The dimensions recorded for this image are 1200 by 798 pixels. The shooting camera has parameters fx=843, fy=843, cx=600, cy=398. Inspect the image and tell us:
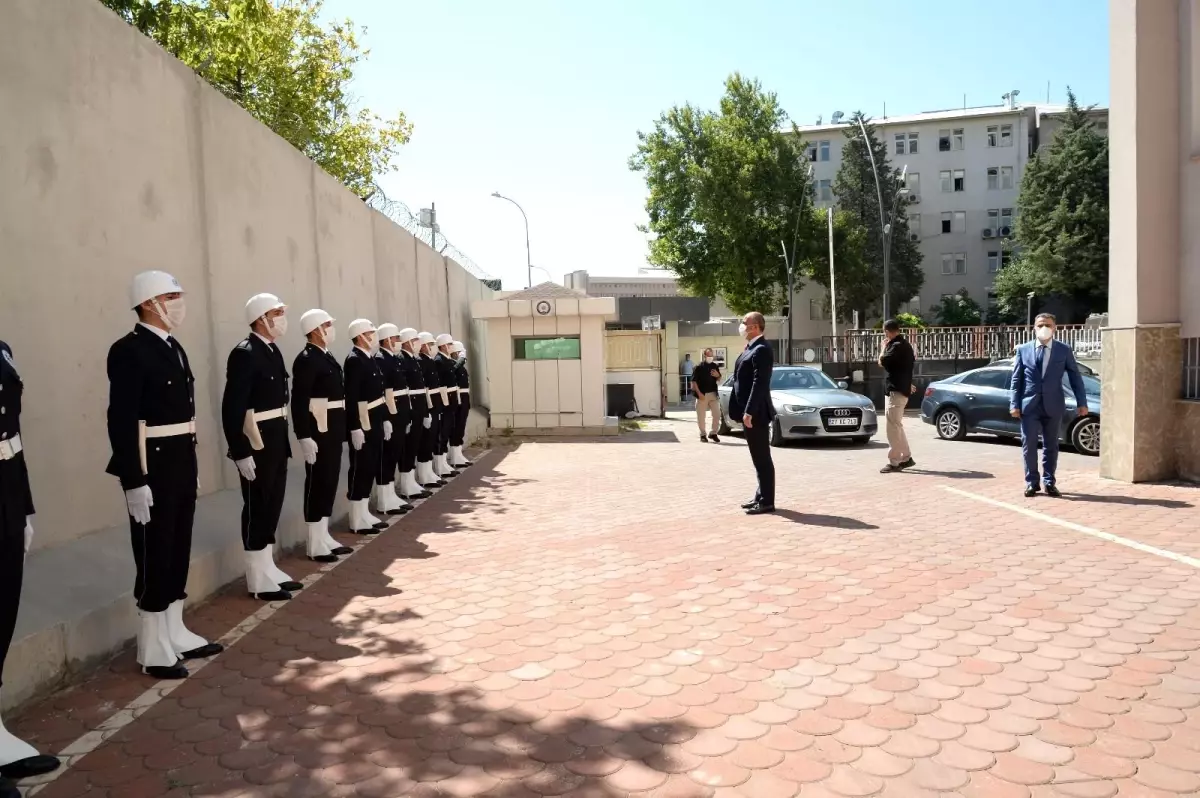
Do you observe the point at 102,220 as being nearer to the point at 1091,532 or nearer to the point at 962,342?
the point at 1091,532

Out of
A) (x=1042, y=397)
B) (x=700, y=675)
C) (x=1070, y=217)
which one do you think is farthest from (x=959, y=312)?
(x=700, y=675)

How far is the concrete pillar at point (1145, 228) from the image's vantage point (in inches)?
372

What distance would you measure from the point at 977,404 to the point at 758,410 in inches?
328

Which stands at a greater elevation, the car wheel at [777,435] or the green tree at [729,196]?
the green tree at [729,196]

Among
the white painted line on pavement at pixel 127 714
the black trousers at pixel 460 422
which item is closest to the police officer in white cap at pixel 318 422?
the white painted line on pavement at pixel 127 714

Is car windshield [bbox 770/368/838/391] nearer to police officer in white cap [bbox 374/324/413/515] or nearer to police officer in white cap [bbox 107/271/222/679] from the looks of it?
police officer in white cap [bbox 374/324/413/515]

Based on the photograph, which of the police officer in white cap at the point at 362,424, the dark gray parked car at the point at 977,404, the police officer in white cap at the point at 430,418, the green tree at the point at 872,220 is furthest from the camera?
the green tree at the point at 872,220

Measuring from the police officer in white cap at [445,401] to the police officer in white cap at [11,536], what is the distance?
326 inches

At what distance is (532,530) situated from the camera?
811 centimetres

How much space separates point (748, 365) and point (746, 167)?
151ft

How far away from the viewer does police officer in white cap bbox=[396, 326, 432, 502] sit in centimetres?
1023

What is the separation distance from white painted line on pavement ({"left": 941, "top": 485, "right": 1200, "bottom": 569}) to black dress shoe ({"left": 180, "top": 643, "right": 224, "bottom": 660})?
6.54m

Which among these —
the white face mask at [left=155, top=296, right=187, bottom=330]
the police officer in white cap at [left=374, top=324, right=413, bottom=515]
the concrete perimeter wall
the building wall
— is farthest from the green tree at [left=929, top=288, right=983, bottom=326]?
the white face mask at [left=155, top=296, right=187, bottom=330]

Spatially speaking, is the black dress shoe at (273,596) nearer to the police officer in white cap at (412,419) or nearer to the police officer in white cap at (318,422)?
the police officer in white cap at (318,422)
